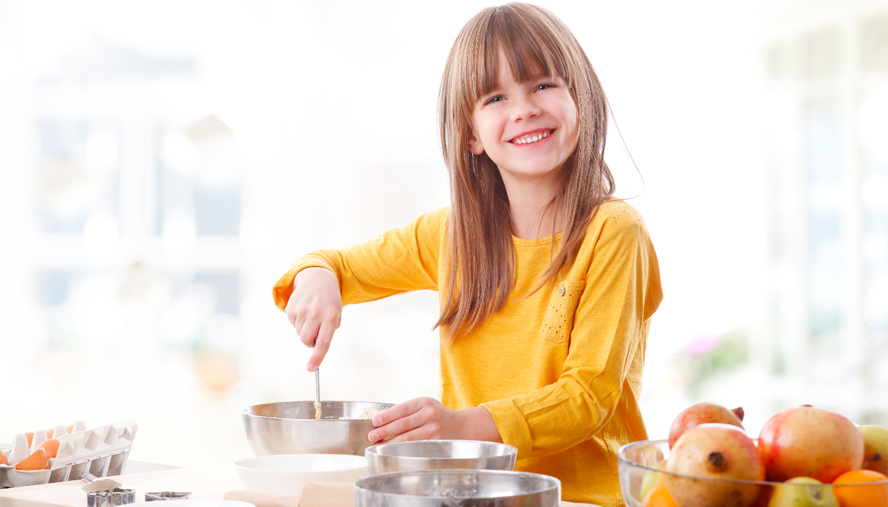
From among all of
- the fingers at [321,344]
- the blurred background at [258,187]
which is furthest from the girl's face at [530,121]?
the blurred background at [258,187]

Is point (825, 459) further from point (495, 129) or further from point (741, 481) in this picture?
point (495, 129)

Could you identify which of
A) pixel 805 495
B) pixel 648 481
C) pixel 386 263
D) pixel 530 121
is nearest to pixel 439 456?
pixel 648 481

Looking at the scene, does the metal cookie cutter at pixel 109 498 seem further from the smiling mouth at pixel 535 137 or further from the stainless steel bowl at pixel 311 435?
the smiling mouth at pixel 535 137

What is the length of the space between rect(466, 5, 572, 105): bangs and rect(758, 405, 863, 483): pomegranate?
739 mm

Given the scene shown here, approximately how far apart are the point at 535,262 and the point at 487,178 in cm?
21

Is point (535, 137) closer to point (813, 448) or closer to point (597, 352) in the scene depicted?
point (597, 352)

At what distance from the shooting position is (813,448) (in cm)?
58

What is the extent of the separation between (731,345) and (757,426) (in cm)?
46

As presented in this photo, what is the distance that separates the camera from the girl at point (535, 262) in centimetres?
112

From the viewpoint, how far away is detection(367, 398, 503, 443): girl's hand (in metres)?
0.88

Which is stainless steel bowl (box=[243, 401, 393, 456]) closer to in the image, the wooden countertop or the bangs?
the wooden countertop

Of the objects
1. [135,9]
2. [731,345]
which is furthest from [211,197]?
[731,345]

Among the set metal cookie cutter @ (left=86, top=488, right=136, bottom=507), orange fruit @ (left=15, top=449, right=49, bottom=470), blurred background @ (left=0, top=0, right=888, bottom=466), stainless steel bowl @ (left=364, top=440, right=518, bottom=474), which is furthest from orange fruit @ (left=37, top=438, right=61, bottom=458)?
blurred background @ (left=0, top=0, right=888, bottom=466)

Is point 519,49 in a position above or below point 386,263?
above
